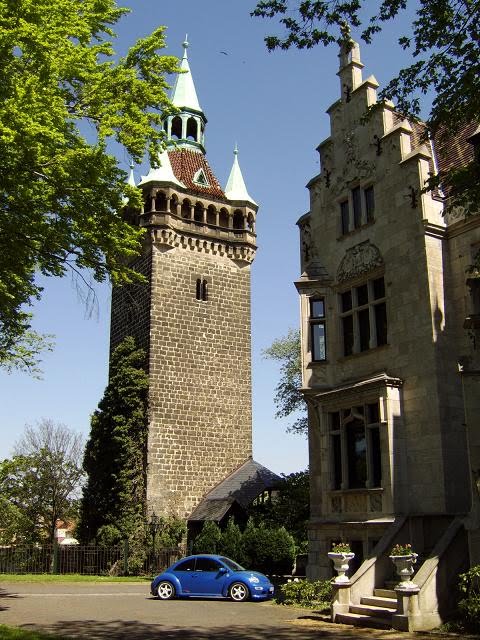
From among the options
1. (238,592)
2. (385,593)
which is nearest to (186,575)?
(238,592)

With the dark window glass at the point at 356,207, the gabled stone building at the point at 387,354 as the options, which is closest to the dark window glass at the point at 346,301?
the gabled stone building at the point at 387,354

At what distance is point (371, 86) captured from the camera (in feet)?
69.9

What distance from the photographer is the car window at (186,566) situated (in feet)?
68.1

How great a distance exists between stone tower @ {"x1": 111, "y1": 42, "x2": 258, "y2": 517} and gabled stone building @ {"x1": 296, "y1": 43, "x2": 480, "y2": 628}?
56.7 feet

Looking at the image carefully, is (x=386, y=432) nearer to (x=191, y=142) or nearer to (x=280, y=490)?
(x=280, y=490)

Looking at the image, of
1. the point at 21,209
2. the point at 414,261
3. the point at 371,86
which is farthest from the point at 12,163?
the point at 371,86

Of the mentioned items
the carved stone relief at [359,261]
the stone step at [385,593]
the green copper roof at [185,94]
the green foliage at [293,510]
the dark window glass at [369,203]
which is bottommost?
the stone step at [385,593]

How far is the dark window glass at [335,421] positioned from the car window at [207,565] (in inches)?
210

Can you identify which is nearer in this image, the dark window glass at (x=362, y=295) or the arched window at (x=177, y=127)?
the dark window glass at (x=362, y=295)

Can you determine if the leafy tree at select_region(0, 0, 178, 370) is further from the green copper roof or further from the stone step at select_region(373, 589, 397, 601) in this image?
the green copper roof

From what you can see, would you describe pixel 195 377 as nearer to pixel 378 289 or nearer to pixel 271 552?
pixel 271 552

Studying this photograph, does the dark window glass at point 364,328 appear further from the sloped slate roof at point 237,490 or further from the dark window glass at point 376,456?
the sloped slate roof at point 237,490

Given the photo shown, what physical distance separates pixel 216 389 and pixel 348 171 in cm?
2119

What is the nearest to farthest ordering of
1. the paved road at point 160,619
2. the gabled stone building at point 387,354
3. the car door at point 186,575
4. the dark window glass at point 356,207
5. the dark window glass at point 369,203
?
the paved road at point 160,619
the gabled stone building at point 387,354
the car door at point 186,575
the dark window glass at point 369,203
the dark window glass at point 356,207
